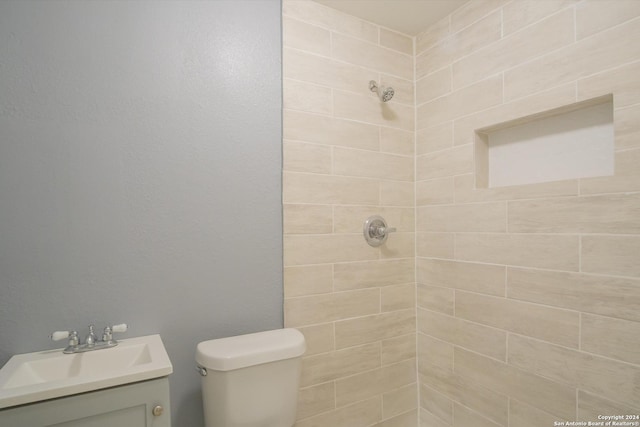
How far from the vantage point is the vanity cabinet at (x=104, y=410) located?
834 mm

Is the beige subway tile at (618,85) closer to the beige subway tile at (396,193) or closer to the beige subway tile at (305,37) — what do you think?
the beige subway tile at (396,193)

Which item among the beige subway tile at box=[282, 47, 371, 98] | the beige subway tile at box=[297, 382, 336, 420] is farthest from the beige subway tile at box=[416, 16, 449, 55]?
the beige subway tile at box=[297, 382, 336, 420]

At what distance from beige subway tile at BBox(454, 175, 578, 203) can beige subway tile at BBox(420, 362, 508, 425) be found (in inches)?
35.0

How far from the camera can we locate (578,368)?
1217mm

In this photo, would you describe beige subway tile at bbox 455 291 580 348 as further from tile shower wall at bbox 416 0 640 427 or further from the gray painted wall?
the gray painted wall

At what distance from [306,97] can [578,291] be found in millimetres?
1409

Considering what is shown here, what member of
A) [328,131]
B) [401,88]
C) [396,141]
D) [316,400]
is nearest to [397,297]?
[316,400]

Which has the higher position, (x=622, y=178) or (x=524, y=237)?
(x=622, y=178)

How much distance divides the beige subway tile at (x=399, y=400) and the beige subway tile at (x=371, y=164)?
1.21 meters

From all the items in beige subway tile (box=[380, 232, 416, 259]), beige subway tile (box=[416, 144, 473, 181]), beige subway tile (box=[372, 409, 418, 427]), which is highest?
beige subway tile (box=[416, 144, 473, 181])

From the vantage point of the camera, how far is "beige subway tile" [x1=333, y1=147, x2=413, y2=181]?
1.68 metres

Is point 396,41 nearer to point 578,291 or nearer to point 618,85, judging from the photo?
point 618,85

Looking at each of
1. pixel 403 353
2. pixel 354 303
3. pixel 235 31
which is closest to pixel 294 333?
pixel 354 303

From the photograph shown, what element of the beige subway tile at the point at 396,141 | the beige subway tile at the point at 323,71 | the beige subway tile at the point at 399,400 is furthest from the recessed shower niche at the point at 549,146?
the beige subway tile at the point at 399,400
